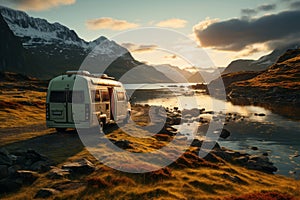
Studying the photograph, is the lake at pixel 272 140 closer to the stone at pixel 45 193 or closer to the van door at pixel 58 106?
the stone at pixel 45 193

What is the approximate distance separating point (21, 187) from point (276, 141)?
102ft

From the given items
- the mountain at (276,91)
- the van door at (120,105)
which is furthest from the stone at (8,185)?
the mountain at (276,91)

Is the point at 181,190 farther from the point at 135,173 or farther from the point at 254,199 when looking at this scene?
the point at 254,199

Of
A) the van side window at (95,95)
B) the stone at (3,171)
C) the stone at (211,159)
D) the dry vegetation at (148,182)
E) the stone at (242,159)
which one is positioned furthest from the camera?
the stone at (242,159)

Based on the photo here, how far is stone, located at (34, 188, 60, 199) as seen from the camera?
33.8 ft

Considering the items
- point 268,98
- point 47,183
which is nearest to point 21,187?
point 47,183

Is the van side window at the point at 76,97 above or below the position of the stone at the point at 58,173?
above

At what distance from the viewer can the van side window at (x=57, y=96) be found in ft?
66.7

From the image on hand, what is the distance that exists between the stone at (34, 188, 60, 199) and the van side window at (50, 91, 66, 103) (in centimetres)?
1065

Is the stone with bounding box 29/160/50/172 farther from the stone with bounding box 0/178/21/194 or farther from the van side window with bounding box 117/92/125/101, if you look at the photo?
the van side window with bounding box 117/92/125/101

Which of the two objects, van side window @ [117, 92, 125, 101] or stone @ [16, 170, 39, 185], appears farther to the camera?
van side window @ [117, 92, 125, 101]

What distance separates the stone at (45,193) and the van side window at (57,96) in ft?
35.0

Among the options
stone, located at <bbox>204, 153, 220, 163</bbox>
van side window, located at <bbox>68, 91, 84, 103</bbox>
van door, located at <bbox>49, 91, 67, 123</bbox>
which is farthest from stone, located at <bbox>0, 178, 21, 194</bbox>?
stone, located at <bbox>204, 153, 220, 163</bbox>

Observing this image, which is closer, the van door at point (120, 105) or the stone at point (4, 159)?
the stone at point (4, 159)
